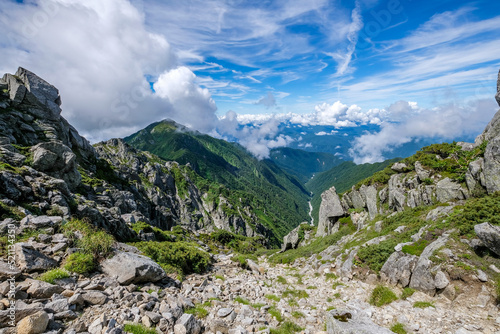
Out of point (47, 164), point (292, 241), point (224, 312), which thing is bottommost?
point (292, 241)

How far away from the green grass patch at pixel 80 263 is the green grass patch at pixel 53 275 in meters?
0.48

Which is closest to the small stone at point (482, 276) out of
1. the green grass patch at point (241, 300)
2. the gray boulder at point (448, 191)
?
the green grass patch at point (241, 300)

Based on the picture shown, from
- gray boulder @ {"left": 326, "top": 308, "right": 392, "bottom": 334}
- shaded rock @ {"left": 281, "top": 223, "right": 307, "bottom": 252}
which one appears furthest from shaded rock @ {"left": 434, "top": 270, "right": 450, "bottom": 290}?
shaded rock @ {"left": 281, "top": 223, "right": 307, "bottom": 252}

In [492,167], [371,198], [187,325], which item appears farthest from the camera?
[371,198]

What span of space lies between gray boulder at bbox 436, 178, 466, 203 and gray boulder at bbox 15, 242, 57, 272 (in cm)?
4233

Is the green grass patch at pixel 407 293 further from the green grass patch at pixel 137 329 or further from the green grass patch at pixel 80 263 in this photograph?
the green grass patch at pixel 80 263

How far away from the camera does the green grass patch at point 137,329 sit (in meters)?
8.14

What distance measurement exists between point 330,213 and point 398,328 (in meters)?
45.5

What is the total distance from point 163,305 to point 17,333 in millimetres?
5110

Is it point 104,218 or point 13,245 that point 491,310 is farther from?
point 104,218

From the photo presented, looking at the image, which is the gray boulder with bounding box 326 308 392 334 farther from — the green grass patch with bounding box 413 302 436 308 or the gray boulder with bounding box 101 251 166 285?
the gray boulder with bounding box 101 251 166 285

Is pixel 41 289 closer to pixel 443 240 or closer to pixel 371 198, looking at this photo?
pixel 443 240

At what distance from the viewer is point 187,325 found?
30.6ft

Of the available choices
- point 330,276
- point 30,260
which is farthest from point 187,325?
point 330,276
